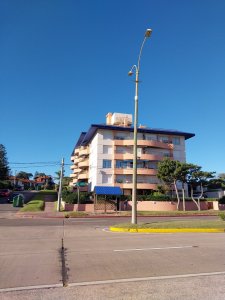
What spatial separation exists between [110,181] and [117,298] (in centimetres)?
4871

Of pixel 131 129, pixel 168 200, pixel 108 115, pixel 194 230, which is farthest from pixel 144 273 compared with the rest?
pixel 108 115

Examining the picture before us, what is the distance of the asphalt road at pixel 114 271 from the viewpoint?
525 cm

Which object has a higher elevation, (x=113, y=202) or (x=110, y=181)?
(x=110, y=181)

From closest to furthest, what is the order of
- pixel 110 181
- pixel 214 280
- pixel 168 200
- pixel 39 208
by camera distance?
pixel 214 280 < pixel 39 208 < pixel 168 200 < pixel 110 181

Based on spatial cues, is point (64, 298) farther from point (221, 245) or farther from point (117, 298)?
point (221, 245)

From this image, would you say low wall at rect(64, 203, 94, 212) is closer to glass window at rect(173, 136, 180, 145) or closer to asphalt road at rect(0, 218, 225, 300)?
glass window at rect(173, 136, 180, 145)

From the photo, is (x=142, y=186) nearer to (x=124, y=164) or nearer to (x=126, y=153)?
(x=124, y=164)

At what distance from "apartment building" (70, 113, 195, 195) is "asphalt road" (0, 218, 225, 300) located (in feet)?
138

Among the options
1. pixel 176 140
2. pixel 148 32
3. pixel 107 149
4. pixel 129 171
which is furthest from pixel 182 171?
pixel 148 32

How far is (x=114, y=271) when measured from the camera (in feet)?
22.1

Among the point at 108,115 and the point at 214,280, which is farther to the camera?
the point at 108,115

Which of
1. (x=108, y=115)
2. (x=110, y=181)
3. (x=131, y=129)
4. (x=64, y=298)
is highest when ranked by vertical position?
(x=108, y=115)

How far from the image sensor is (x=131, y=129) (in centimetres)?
5672

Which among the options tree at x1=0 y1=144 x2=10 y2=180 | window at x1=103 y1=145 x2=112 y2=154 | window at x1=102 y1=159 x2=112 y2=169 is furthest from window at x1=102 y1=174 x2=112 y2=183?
tree at x1=0 y1=144 x2=10 y2=180
